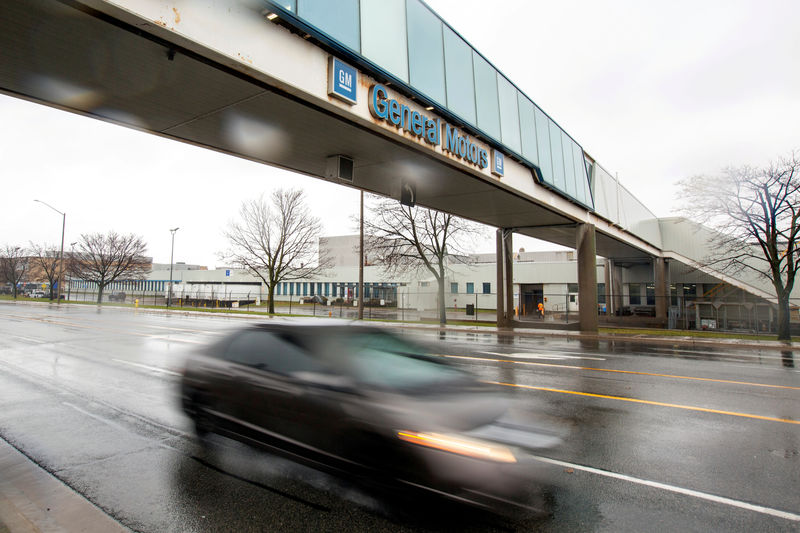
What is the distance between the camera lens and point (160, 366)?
971 centimetres

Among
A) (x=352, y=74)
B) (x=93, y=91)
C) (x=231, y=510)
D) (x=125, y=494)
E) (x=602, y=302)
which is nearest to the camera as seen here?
(x=231, y=510)

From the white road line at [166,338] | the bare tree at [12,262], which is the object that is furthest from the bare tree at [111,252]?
the white road line at [166,338]

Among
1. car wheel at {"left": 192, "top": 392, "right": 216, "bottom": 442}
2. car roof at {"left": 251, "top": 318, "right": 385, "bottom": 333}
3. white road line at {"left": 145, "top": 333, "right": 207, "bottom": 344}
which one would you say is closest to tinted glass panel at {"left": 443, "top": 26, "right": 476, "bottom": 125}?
car roof at {"left": 251, "top": 318, "right": 385, "bottom": 333}

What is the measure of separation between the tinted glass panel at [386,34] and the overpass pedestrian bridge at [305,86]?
4 centimetres

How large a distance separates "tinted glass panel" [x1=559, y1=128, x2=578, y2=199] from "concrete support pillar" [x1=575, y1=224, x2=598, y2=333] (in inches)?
119

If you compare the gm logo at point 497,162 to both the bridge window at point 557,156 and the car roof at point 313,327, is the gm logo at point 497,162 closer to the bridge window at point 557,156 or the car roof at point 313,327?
the bridge window at point 557,156

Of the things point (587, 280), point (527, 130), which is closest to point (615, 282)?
point (587, 280)

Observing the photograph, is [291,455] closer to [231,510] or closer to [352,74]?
[231,510]

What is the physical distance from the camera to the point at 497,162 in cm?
1522

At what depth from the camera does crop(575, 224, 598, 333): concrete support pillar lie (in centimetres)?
2211

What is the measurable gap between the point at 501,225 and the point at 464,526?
76.0 ft

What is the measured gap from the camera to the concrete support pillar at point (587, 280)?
22109mm

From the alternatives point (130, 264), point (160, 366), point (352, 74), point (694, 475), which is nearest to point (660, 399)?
point (694, 475)

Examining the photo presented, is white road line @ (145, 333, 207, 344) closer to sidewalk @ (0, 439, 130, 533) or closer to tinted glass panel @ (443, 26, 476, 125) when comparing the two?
sidewalk @ (0, 439, 130, 533)
